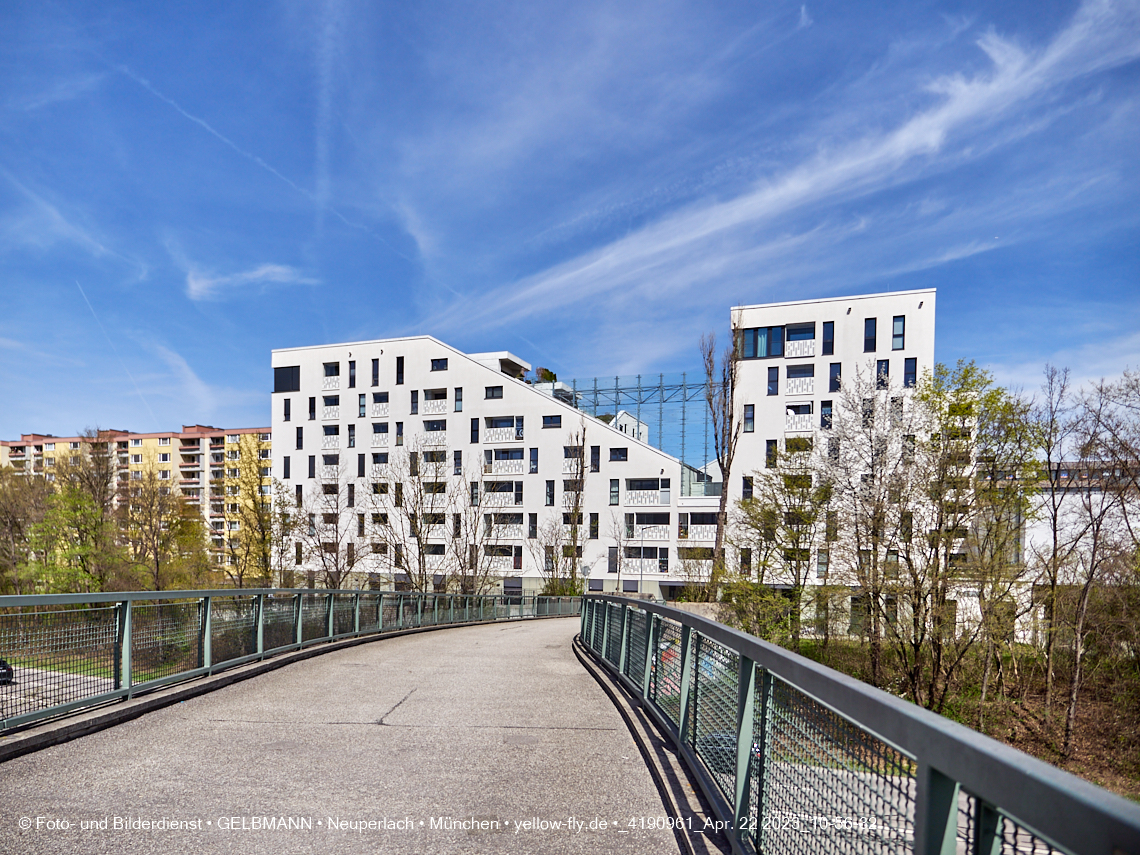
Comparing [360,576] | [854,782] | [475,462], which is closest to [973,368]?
[854,782]

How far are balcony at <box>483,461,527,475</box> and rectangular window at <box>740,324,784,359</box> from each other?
17.6 metres

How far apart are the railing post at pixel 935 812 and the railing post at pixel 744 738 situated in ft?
5.97

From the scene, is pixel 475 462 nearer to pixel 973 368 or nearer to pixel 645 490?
pixel 645 490

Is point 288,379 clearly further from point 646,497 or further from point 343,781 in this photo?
point 343,781

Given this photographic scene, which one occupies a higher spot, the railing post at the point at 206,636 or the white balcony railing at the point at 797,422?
the white balcony railing at the point at 797,422

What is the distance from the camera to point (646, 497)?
165 ft

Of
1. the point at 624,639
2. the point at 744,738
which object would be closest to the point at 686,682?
the point at 744,738

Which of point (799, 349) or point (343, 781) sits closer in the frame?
point (343, 781)

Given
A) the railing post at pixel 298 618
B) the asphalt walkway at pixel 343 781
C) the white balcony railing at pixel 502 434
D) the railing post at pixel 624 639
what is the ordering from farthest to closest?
the white balcony railing at pixel 502 434, the railing post at pixel 298 618, the railing post at pixel 624 639, the asphalt walkway at pixel 343 781

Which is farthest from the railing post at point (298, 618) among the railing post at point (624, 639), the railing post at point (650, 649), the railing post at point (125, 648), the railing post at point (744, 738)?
the railing post at point (744, 738)

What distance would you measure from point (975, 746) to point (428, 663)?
10.5 m

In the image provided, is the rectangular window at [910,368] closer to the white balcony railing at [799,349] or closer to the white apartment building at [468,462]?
the white balcony railing at [799,349]

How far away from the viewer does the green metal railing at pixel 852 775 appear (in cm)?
136

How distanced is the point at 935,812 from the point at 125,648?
728cm
